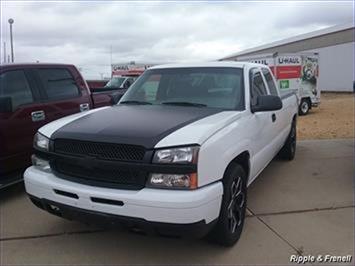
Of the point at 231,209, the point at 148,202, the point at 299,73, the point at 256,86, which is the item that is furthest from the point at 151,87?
the point at 299,73

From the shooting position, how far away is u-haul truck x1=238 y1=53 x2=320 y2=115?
67.1 feet

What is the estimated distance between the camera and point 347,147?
9.05 metres

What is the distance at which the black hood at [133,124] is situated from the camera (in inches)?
144

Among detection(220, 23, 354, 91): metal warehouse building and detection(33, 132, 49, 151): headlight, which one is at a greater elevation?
detection(33, 132, 49, 151): headlight

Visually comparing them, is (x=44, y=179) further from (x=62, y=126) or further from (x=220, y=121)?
(x=220, y=121)

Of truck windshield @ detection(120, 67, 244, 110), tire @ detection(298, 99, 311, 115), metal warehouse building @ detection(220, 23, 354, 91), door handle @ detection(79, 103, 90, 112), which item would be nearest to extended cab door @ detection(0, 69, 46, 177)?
A: door handle @ detection(79, 103, 90, 112)

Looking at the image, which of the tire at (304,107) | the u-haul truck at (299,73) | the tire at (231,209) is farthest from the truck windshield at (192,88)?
the tire at (304,107)

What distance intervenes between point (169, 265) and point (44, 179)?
137 centimetres

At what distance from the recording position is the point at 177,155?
3.50 m

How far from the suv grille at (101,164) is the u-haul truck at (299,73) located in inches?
668

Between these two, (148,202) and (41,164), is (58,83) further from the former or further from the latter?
(148,202)

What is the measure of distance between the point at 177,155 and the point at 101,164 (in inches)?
26.2

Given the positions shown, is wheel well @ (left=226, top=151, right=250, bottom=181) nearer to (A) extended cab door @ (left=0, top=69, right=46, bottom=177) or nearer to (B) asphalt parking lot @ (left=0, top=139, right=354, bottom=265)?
(B) asphalt parking lot @ (left=0, top=139, right=354, bottom=265)

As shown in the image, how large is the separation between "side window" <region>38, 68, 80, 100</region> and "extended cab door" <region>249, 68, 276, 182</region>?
9.69ft
